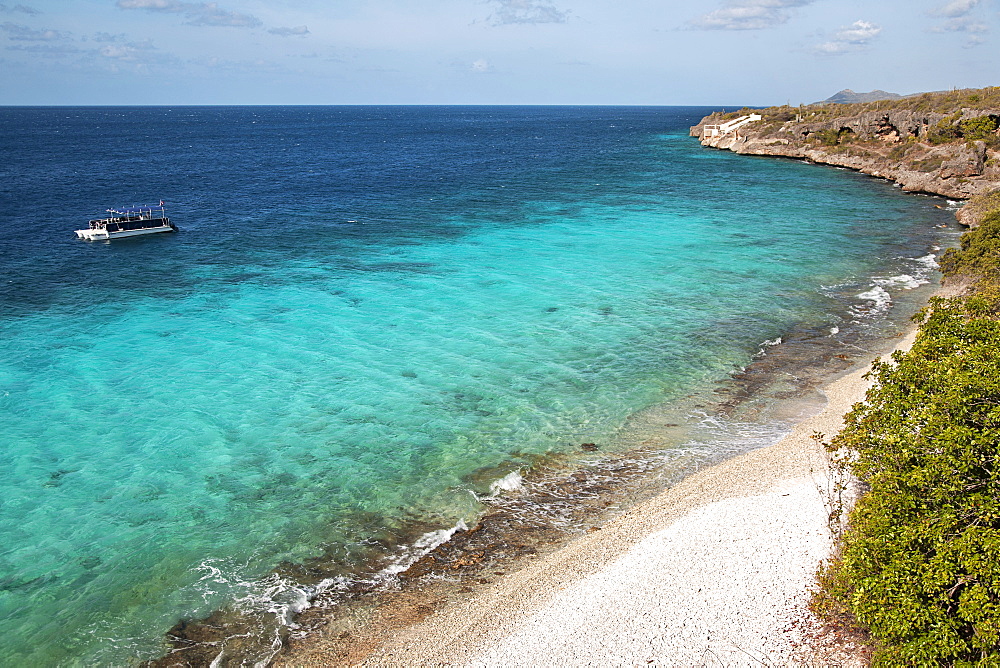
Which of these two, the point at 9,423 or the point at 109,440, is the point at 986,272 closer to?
the point at 109,440

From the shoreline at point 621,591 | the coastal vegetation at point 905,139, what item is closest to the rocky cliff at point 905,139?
the coastal vegetation at point 905,139

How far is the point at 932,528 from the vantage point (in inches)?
469

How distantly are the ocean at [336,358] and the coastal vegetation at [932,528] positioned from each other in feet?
30.4

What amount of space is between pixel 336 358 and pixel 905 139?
3683 inches

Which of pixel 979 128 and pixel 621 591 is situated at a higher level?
pixel 979 128

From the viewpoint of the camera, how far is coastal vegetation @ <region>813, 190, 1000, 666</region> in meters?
11.1

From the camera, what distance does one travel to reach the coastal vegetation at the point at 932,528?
11125 millimetres

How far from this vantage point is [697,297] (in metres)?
41.0

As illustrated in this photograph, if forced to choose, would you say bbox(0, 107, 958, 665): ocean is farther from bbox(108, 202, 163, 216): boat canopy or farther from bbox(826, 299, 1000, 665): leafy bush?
bbox(826, 299, 1000, 665): leafy bush

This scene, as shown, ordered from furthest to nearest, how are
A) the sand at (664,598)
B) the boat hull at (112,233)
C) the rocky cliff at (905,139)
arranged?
1. the rocky cliff at (905,139)
2. the boat hull at (112,233)
3. the sand at (664,598)

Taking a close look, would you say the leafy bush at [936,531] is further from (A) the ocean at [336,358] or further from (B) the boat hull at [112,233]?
(B) the boat hull at [112,233]

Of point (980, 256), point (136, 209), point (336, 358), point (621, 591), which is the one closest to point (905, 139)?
point (980, 256)

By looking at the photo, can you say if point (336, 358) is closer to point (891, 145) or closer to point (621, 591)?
point (621, 591)

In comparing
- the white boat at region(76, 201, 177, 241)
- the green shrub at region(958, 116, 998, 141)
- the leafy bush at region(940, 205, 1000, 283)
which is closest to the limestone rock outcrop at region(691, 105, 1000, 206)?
the green shrub at region(958, 116, 998, 141)
